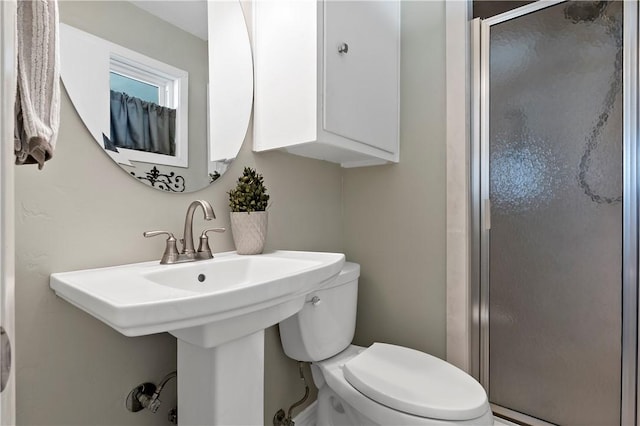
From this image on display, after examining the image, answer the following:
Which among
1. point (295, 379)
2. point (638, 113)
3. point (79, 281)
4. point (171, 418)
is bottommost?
point (295, 379)

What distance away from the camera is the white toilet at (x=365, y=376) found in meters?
1.01

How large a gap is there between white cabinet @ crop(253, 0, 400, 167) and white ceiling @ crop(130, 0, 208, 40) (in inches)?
8.6

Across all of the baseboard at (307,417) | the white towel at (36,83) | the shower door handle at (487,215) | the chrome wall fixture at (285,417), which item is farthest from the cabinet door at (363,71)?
the baseboard at (307,417)

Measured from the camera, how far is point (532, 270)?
55.0 inches

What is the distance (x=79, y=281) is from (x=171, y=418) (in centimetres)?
54

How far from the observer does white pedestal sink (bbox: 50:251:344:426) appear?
0.56m

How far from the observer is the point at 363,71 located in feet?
4.44

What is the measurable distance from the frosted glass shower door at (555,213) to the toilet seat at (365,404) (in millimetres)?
526

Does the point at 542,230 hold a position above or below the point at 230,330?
above

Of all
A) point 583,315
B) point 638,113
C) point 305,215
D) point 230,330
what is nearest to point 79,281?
point 230,330

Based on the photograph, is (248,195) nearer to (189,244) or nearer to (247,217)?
(247,217)

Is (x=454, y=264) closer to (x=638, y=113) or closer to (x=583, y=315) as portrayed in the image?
(x=583, y=315)

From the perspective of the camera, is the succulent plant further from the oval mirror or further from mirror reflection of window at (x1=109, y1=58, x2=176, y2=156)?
mirror reflection of window at (x1=109, y1=58, x2=176, y2=156)

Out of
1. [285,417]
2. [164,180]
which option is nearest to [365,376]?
[285,417]
